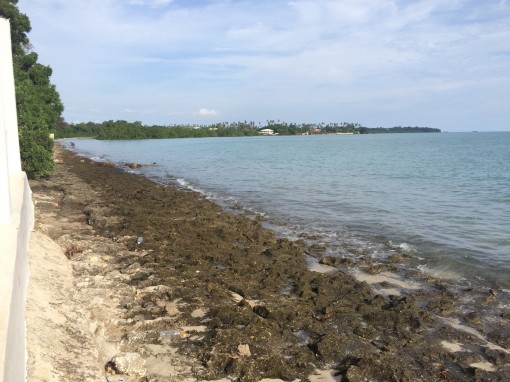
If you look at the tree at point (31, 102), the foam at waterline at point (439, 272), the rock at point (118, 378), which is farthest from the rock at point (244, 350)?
the tree at point (31, 102)

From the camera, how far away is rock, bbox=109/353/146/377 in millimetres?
5051

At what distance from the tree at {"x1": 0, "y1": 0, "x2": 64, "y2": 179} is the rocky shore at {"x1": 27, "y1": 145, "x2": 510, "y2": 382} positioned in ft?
25.2

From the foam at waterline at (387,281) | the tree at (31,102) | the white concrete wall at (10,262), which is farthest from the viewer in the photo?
the tree at (31,102)

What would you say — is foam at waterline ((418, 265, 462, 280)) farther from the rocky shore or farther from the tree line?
the tree line

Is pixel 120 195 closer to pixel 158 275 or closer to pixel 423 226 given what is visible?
pixel 158 275

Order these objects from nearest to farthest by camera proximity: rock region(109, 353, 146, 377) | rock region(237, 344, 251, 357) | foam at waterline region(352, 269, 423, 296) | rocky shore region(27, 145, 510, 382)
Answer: rock region(109, 353, 146, 377) → rocky shore region(27, 145, 510, 382) → rock region(237, 344, 251, 357) → foam at waterline region(352, 269, 423, 296)

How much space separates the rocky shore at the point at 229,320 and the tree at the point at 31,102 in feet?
25.2

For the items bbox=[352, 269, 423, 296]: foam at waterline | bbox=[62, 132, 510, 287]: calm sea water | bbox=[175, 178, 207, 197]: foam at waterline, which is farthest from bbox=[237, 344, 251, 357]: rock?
bbox=[175, 178, 207, 197]: foam at waterline

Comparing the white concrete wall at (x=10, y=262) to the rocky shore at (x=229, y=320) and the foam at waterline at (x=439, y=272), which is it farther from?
the foam at waterline at (x=439, y=272)

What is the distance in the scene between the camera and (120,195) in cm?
1855

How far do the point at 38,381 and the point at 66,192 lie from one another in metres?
14.9

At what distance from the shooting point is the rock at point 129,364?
16.6ft

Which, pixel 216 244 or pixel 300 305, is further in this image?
pixel 216 244

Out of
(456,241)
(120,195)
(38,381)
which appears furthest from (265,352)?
(120,195)
